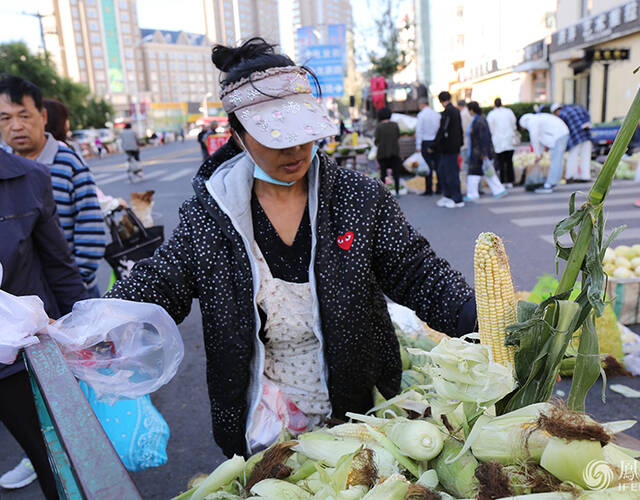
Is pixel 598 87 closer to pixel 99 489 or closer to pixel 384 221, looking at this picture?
pixel 384 221

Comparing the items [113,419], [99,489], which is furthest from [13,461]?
[99,489]

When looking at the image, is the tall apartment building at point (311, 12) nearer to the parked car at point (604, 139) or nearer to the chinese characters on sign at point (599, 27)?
the chinese characters on sign at point (599, 27)

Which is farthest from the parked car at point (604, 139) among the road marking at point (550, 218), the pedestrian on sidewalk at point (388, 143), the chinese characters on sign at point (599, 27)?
the chinese characters on sign at point (599, 27)

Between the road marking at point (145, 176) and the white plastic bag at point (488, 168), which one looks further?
the road marking at point (145, 176)

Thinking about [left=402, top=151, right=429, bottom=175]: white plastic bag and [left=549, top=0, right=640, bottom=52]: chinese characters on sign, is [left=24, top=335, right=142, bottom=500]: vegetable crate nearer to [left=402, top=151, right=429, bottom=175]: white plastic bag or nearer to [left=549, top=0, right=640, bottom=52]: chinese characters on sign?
[left=402, top=151, right=429, bottom=175]: white plastic bag

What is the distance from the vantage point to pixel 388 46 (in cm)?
2764

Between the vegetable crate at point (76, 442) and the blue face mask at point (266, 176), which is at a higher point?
the blue face mask at point (266, 176)

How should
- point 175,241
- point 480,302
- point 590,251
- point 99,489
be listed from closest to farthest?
point 99,489 → point 590,251 → point 480,302 → point 175,241

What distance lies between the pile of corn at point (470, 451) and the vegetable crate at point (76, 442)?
0.48m

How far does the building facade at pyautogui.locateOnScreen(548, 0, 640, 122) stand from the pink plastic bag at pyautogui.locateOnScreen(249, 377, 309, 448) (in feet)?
56.7

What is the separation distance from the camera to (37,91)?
279 cm

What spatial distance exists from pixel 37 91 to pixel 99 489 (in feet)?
8.86

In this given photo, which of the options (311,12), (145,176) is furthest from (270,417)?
(311,12)

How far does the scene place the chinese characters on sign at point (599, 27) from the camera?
56.2ft
